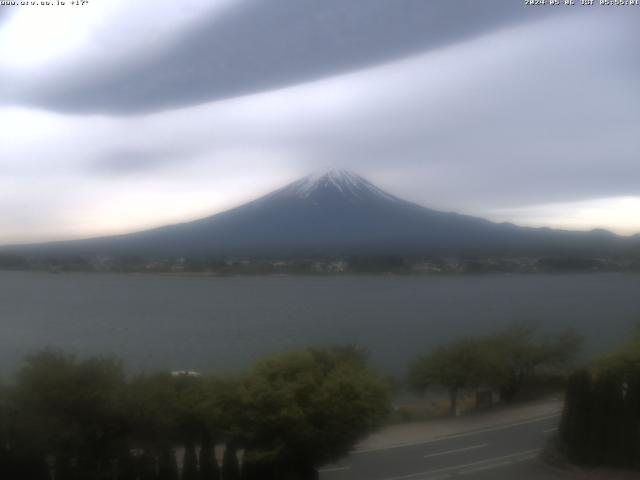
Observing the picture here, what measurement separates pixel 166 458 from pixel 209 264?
21.0 m

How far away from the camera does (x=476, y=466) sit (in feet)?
36.7

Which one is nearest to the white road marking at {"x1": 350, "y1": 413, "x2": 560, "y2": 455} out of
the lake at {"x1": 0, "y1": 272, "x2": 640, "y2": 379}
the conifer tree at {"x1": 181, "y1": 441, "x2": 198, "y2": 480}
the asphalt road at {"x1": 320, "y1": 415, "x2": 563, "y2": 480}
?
the asphalt road at {"x1": 320, "y1": 415, "x2": 563, "y2": 480}

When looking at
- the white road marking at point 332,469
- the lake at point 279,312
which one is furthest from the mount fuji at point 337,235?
the white road marking at point 332,469

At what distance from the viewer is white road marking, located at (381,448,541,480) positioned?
10.9 m

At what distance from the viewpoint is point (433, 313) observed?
35.5m

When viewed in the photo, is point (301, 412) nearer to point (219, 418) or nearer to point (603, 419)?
point (219, 418)

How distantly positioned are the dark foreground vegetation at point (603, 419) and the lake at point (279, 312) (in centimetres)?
808

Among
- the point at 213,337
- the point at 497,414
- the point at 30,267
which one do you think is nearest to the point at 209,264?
the point at 213,337

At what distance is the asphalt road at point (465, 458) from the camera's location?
10.8 m

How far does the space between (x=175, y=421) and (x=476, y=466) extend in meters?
4.80

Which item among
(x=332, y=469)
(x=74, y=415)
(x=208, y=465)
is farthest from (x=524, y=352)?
(x=74, y=415)

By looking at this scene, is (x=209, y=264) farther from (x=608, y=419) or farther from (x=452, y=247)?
(x=608, y=419)

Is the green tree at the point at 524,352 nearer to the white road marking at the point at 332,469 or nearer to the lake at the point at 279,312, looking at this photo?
the lake at the point at 279,312

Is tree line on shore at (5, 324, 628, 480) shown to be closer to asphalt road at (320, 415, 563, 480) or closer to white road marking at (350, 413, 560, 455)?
asphalt road at (320, 415, 563, 480)
